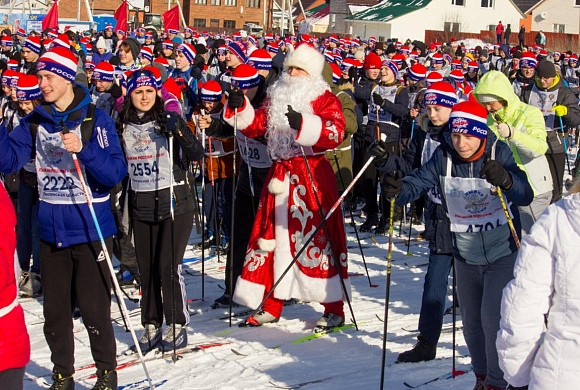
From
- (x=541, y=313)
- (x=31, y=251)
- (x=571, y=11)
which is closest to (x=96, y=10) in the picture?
(x=571, y=11)

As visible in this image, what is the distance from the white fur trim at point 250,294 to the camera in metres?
6.38

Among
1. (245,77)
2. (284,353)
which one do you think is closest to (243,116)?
(245,77)

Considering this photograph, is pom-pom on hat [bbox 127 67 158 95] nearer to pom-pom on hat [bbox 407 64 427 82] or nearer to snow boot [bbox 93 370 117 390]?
snow boot [bbox 93 370 117 390]

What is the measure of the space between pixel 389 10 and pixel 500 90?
65.1 m

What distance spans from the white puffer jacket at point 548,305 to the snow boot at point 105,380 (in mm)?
2781

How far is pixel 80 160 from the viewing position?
473cm

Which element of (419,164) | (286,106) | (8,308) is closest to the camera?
(8,308)

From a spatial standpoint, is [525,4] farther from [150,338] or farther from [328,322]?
[150,338]

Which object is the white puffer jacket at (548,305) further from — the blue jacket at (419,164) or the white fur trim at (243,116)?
the white fur trim at (243,116)

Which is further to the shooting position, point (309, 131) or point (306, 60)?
point (306, 60)

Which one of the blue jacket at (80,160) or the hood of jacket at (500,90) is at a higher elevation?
the hood of jacket at (500,90)

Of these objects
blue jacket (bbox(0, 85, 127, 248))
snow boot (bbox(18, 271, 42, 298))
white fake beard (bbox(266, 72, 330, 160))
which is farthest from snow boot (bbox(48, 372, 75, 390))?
snow boot (bbox(18, 271, 42, 298))

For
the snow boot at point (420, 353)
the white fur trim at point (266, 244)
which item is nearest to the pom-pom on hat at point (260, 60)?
the white fur trim at point (266, 244)

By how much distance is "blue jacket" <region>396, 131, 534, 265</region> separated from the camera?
455 centimetres
